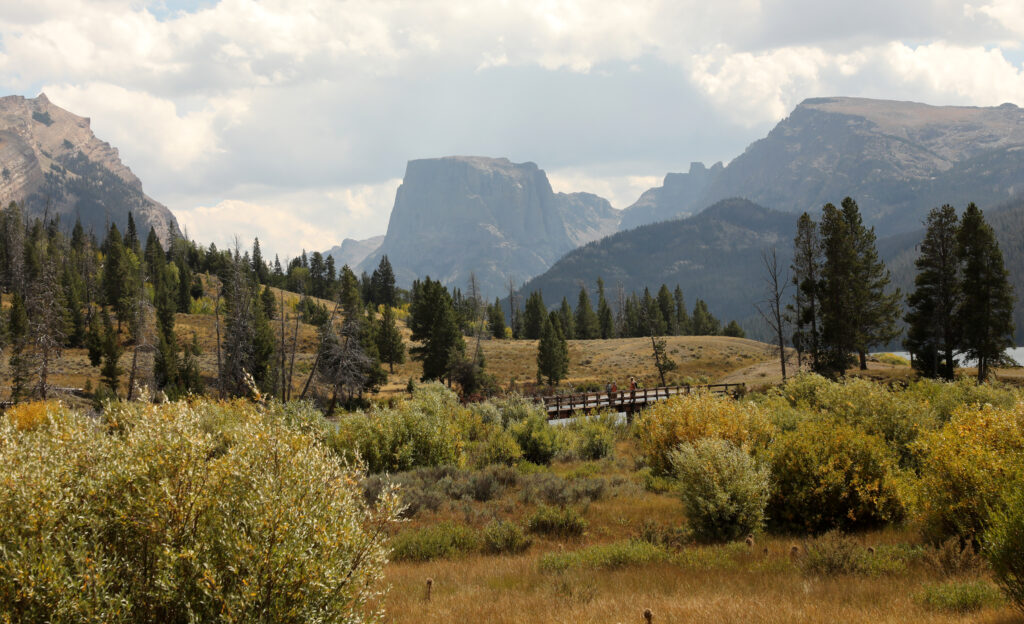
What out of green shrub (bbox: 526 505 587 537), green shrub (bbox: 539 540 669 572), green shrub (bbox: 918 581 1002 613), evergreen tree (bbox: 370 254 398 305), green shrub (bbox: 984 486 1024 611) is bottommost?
green shrub (bbox: 526 505 587 537)

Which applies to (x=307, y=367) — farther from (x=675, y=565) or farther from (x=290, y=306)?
(x=675, y=565)

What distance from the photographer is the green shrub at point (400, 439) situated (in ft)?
71.4

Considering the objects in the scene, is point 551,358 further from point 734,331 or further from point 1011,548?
point 734,331

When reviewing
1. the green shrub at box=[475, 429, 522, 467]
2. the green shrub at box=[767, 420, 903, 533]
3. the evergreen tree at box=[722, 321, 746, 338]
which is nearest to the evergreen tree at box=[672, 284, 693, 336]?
the evergreen tree at box=[722, 321, 746, 338]

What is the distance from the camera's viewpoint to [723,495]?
12547 mm

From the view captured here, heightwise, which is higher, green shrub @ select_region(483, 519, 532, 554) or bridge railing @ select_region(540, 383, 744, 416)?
green shrub @ select_region(483, 519, 532, 554)

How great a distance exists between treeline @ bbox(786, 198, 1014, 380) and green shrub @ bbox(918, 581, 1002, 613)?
3852cm

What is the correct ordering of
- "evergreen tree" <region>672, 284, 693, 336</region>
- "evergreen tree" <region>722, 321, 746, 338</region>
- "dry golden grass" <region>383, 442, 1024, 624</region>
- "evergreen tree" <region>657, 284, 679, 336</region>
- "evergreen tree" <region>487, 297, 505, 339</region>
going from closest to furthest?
"dry golden grass" <region>383, 442, 1024, 624</region> → "evergreen tree" <region>487, 297, 505, 339</region> → "evergreen tree" <region>657, 284, 679, 336</region> → "evergreen tree" <region>722, 321, 746, 338</region> → "evergreen tree" <region>672, 284, 693, 336</region>

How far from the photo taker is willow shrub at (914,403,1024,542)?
955 cm

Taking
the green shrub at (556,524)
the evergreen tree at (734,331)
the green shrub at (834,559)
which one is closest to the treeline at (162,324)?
the green shrub at (556,524)

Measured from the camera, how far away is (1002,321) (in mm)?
42469

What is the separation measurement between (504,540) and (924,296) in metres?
46.1

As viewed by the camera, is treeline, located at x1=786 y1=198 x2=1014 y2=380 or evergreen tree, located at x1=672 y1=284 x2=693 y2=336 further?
evergreen tree, located at x1=672 y1=284 x2=693 y2=336

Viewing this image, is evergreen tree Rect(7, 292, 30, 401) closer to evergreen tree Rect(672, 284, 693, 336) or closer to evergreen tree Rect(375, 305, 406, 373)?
evergreen tree Rect(375, 305, 406, 373)
